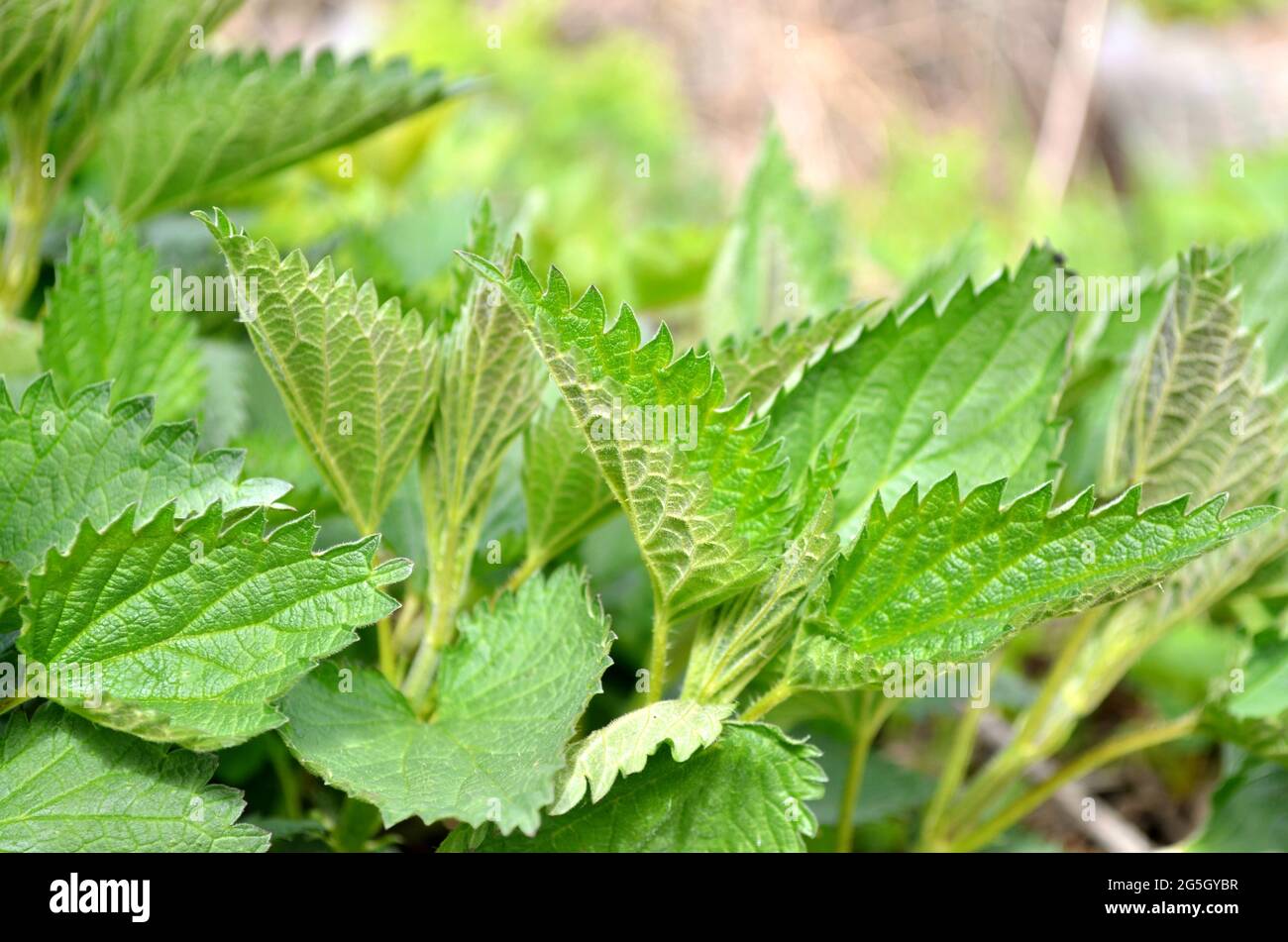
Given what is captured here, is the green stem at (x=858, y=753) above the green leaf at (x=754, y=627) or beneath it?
beneath

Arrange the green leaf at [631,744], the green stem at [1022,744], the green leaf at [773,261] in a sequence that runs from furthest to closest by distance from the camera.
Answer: the green leaf at [773,261], the green stem at [1022,744], the green leaf at [631,744]

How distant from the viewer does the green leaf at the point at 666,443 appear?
2.15 feet

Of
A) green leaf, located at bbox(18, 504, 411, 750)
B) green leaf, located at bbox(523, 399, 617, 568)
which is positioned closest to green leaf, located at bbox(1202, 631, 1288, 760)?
green leaf, located at bbox(523, 399, 617, 568)

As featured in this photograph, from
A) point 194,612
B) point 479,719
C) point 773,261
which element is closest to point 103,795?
point 194,612

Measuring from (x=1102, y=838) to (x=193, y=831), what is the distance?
90cm

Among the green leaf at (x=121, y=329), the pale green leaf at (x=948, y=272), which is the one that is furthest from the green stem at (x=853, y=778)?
the green leaf at (x=121, y=329)

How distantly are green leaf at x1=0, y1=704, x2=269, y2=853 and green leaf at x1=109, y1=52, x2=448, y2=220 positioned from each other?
521 millimetres

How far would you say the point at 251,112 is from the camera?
3.26 feet

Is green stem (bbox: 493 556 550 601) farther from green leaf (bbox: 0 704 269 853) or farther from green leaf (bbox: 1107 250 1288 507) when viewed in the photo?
green leaf (bbox: 1107 250 1288 507)

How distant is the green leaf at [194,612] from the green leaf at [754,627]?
0.21 m

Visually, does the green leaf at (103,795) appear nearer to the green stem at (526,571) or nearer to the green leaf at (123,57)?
the green stem at (526,571)

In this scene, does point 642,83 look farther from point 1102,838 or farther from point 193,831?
point 193,831

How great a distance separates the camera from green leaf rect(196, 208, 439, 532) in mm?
709
